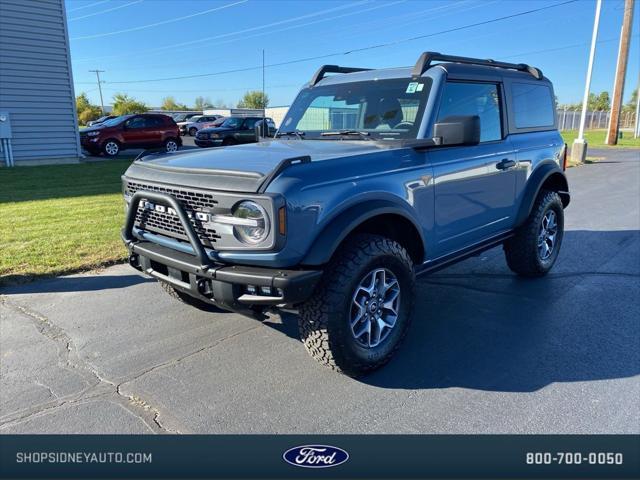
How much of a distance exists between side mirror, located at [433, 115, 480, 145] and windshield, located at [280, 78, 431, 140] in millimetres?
302

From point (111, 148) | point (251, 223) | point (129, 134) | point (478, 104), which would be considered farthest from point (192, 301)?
point (129, 134)

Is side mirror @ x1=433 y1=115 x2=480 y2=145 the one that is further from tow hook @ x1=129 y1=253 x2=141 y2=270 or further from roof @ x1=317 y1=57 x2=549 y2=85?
tow hook @ x1=129 y1=253 x2=141 y2=270

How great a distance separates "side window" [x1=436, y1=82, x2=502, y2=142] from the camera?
13.2ft

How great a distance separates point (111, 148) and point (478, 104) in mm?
17615

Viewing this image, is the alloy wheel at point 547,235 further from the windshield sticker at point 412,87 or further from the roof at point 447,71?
the windshield sticker at point 412,87

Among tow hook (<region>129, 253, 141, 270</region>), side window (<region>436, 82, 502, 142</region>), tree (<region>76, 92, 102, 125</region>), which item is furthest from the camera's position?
tree (<region>76, 92, 102, 125</region>)

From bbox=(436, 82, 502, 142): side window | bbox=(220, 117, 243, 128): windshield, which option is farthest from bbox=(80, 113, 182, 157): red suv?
bbox=(436, 82, 502, 142): side window

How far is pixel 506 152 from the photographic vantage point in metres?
4.53

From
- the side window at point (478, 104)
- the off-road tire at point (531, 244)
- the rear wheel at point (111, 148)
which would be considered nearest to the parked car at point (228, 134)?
the rear wheel at point (111, 148)

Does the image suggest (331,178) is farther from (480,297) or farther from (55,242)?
(55,242)

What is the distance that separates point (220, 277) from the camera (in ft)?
9.36

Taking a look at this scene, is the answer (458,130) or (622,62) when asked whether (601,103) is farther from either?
(458,130)
